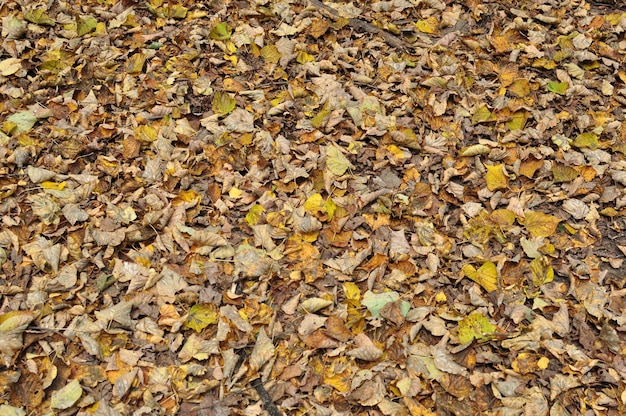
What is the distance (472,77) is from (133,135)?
2.18 metres

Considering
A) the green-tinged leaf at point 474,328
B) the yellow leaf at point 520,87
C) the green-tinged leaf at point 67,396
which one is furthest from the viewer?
the yellow leaf at point 520,87

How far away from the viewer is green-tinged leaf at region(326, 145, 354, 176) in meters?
3.24

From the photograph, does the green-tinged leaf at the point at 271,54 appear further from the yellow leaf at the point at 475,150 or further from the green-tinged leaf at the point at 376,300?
the green-tinged leaf at the point at 376,300

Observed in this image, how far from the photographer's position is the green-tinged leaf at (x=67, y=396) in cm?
239

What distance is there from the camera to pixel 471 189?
3.23 meters

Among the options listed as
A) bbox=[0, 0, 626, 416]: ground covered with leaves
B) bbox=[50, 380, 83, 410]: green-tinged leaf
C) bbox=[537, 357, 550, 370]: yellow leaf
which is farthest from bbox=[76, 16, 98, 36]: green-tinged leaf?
bbox=[537, 357, 550, 370]: yellow leaf

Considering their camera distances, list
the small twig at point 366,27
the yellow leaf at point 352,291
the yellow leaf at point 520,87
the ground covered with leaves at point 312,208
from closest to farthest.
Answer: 1. the ground covered with leaves at point 312,208
2. the yellow leaf at point 352,291
3. the yellow leaf at point 520,87
4. the small twig at point 366,27

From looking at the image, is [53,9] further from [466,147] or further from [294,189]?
[466,147]

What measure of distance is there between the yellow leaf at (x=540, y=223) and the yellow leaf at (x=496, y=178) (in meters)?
0.23

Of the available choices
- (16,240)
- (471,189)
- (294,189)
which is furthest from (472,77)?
(16,240)

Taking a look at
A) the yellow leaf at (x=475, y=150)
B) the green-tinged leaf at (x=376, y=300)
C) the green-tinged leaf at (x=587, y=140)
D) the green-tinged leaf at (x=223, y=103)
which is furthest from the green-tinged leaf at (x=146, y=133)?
the green-tinged leaf at (x=587, y=140)

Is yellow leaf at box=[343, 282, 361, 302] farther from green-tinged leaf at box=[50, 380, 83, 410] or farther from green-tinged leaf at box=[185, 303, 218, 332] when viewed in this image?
green-tinged leaf at box=[50, 380, 83, 410]

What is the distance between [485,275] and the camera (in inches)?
112

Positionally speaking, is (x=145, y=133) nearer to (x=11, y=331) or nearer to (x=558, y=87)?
(x=11, y=331)
